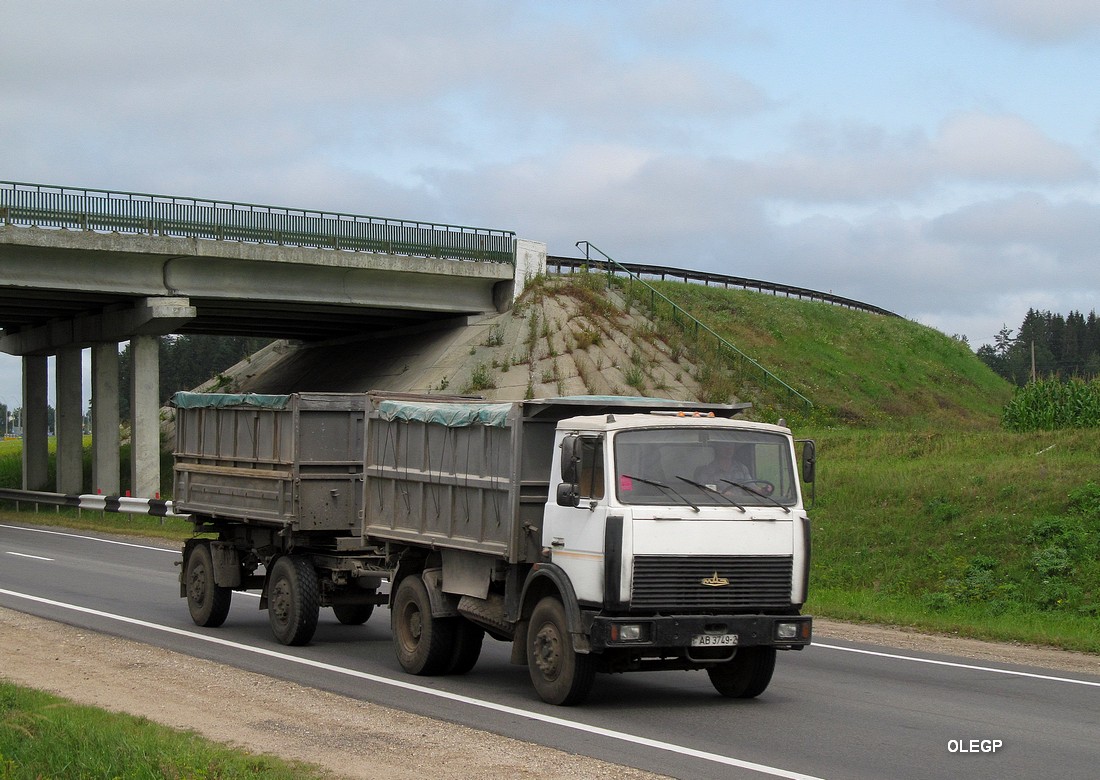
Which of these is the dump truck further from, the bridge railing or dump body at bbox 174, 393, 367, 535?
the bridge railing

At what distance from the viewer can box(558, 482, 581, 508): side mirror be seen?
33.6 feet

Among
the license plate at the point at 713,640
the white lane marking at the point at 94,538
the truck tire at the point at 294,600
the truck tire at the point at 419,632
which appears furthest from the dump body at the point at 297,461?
the white lane marking at the point at 94,538

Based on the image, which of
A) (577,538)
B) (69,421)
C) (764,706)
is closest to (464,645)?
(577,538)

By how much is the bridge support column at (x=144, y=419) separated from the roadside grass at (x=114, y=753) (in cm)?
3022

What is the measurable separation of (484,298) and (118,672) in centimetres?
3217

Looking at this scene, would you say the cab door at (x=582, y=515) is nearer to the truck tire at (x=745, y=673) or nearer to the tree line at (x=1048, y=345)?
the truck tire at (x=745, y=673)

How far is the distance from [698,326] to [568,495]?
119 ft

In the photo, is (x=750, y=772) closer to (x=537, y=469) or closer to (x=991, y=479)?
(x=537, y=469)

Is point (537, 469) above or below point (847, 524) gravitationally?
above

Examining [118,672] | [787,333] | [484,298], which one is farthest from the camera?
[787,333]

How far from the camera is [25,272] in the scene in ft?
112

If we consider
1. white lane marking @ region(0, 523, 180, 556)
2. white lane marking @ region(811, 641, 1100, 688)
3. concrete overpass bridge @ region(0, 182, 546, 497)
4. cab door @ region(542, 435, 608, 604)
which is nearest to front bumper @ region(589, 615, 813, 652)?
cab door @ region(542, 435, 608, 604)

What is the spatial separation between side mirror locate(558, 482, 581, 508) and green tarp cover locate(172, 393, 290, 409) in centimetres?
510

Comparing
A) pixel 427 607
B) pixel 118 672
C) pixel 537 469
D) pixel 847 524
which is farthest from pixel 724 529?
pixel 847 524
